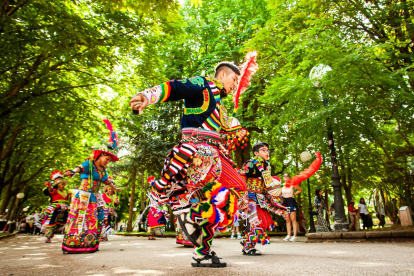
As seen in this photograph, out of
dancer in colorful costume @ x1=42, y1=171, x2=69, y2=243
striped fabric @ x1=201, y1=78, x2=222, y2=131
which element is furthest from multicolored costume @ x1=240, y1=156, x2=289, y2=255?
dancer in colorful costume @ x1=42, y1=171, x2=69, y2=243

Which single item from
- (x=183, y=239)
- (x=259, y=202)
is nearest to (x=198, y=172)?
(x=259, y=202)

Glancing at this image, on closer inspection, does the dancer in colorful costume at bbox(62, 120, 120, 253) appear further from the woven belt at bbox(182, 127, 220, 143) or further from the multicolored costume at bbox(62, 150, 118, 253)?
the woven belt at bbox(182, 127, 220, 143)

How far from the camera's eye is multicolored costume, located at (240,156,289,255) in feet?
15.9

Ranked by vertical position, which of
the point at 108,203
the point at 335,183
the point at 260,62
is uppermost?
the point at 260,62

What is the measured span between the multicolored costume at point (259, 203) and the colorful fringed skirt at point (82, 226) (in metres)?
3.20

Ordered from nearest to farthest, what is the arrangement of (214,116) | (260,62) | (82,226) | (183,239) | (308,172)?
(214,116) < (308,172) < (82,226) < (183,239) < (260,62)

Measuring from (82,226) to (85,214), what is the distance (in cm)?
25

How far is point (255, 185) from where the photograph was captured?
5.25m

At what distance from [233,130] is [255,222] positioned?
2.09 metres

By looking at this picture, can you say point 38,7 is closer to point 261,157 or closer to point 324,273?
point 261,157

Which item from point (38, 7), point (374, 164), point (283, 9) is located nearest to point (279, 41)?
point (283, 9)

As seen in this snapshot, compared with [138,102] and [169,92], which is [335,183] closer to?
[169,92]

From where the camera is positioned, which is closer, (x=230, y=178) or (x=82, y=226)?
(x=230, y=178)

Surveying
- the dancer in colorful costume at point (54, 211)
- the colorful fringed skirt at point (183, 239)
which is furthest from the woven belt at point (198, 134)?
the dancer in colorful costume at point (54, 211)
